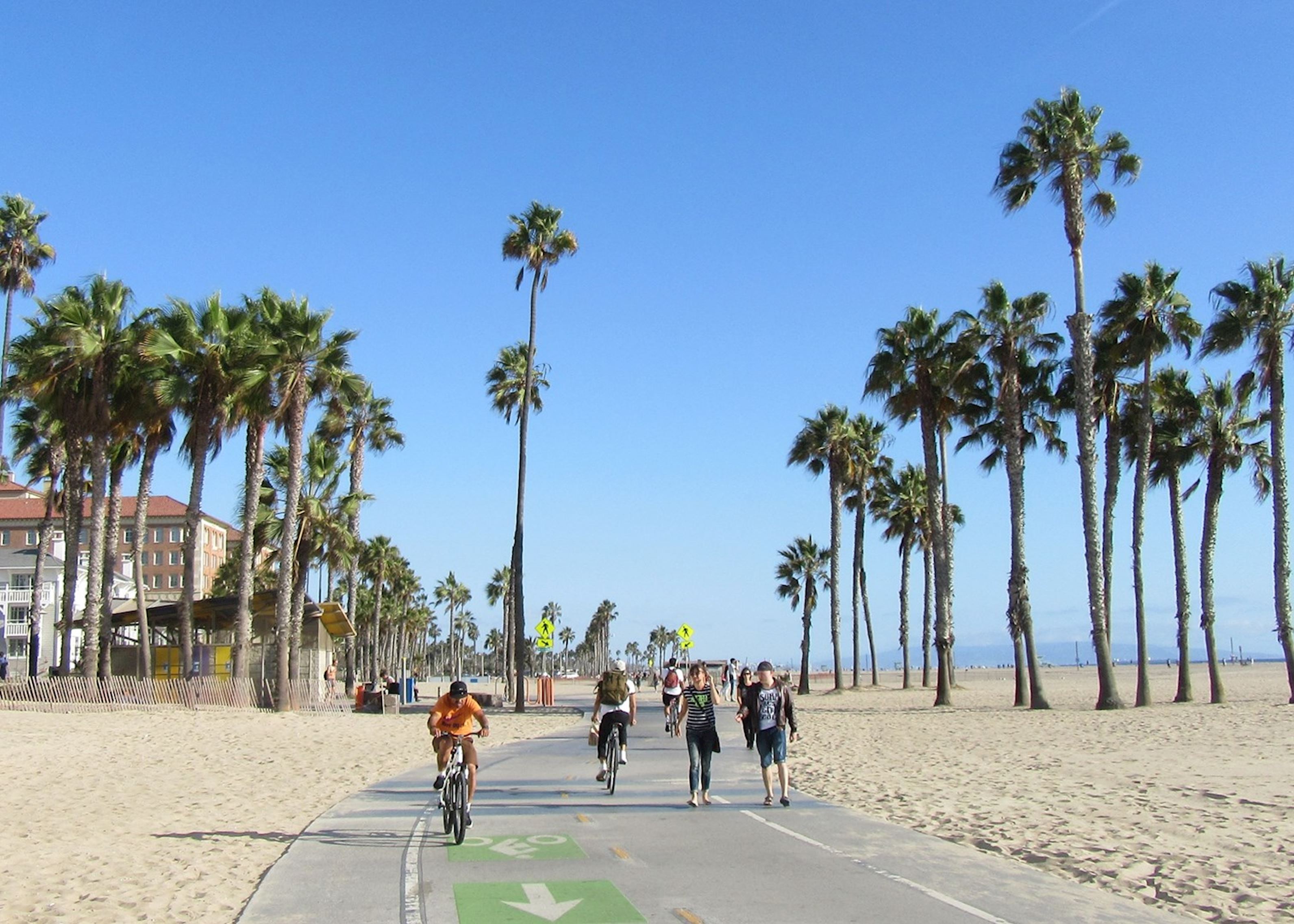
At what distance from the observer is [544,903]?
8328 mm

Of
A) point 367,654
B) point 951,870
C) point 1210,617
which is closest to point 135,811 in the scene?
point 951,870

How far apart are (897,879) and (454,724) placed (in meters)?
4.56

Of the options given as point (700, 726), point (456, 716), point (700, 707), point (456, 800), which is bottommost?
point (456, 800)

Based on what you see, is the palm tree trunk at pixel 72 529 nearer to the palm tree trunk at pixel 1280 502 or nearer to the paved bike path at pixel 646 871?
the paved bike path at pixel 646 871

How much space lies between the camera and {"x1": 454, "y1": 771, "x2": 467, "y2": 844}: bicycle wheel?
10.8 metres

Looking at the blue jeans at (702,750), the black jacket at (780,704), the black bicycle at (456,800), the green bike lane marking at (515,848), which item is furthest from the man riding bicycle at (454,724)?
the black jacket at (780,704)

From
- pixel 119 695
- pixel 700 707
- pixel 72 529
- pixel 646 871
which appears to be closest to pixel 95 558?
pixel 72 529

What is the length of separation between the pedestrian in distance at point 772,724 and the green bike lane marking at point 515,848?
2996 mm

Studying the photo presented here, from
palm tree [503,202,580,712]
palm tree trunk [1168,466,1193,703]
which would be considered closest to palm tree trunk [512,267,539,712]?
palm tree [503,202,580,712]

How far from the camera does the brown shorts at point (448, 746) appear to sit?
1123cm

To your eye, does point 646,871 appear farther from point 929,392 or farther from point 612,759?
point 929,392

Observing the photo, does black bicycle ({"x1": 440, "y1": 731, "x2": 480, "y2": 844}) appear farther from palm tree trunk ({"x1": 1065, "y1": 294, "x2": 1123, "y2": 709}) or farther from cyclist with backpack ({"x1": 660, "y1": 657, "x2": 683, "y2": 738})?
palm tree trunk ({"x1": 1065, "y1": 294, "x2": 1123, "y2": 709})

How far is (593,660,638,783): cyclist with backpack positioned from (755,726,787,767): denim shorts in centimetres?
212

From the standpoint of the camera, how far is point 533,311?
147 feet
